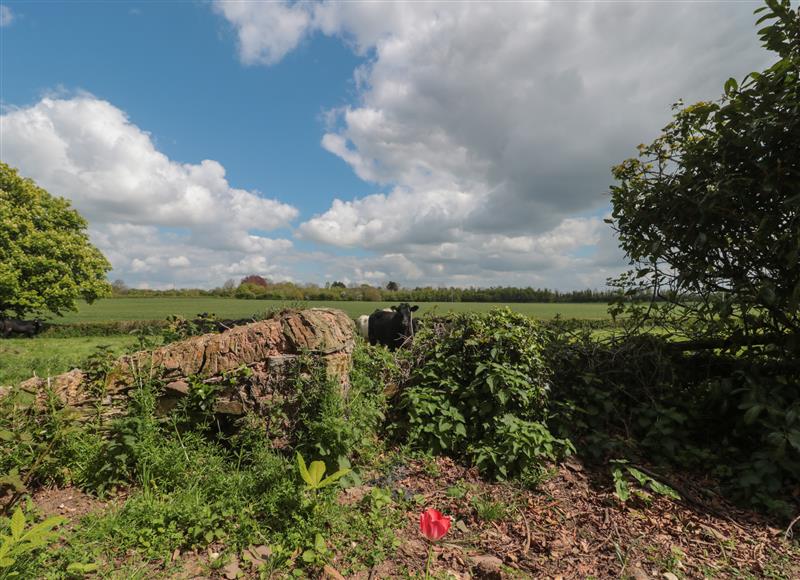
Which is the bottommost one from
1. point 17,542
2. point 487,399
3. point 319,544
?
point 319,544

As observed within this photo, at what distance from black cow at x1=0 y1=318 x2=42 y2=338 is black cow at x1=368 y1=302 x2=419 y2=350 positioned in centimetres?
1779

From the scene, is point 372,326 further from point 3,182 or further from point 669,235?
point 3,182

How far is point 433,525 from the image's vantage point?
5.41ft

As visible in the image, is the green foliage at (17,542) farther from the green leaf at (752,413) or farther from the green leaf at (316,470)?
the green leaf at (752,413)

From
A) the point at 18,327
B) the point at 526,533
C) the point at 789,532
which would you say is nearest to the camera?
the point at 526,533

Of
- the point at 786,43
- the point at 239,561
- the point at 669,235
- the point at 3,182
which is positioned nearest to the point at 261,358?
the point at 239,561

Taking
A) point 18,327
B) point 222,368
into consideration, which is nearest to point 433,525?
point 222,368

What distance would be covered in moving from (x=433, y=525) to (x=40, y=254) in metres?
22.9

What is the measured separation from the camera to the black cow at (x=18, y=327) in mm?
16672

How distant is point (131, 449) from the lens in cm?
340

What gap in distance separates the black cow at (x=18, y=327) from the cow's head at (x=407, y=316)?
18623mm

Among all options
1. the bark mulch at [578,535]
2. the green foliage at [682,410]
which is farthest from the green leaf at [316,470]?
the green foliage at [682,410]

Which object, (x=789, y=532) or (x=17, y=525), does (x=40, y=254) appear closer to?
(x=17, y=525)

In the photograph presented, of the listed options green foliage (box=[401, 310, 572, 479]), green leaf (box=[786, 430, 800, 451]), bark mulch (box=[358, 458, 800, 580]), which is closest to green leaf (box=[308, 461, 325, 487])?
bark mulch (box=[358, 458, 800, 580])
